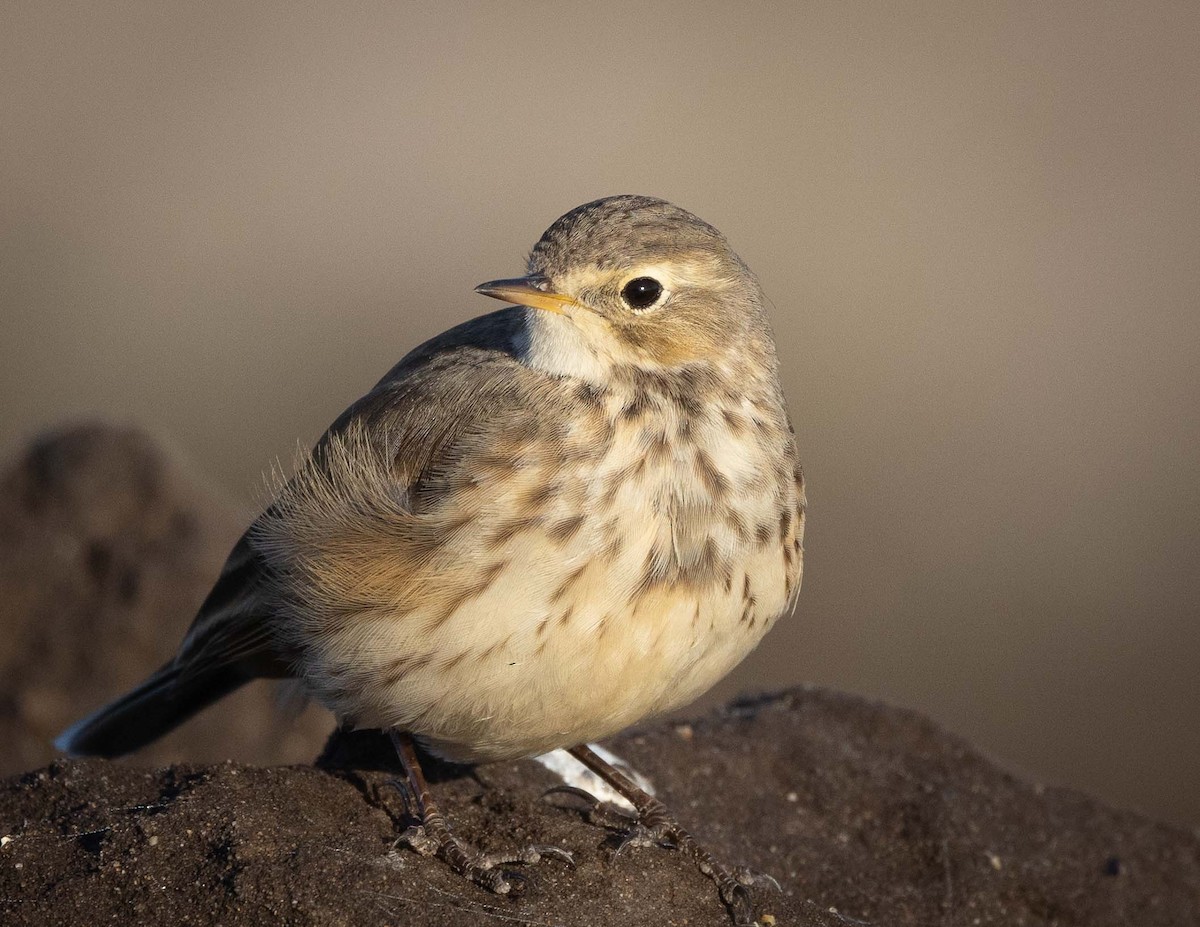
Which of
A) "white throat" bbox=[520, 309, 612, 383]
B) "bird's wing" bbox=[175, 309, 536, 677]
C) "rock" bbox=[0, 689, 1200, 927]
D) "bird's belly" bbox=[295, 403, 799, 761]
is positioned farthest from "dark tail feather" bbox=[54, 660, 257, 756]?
"white throat" bbox=[520, 309, 612, 383]

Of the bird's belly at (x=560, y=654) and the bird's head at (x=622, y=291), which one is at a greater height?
the bird's head at (x=622, y=291)

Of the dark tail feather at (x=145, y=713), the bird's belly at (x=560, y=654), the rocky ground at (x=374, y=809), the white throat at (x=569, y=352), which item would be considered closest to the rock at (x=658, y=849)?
the rocky ground at (x=374, y=809)

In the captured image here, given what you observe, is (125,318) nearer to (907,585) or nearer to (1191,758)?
(907,585)

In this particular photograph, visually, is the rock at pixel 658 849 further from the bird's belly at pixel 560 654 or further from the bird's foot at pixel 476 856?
the bird's belly at pixel 560 654

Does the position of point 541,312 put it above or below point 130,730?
above

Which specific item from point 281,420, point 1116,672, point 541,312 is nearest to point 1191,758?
point 1116,672

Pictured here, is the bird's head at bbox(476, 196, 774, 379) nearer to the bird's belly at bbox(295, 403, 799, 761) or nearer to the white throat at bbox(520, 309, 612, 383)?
the white throat at bbox(520, 309, 612, 383)
